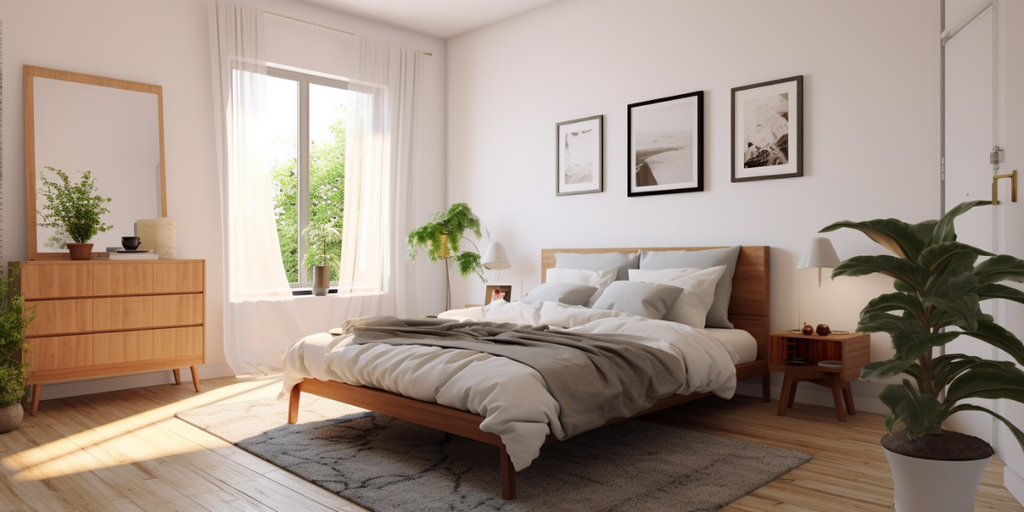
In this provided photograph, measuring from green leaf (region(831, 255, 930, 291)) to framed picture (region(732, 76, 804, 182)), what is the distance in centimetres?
233

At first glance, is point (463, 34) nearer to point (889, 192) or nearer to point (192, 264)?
point (192, 264)

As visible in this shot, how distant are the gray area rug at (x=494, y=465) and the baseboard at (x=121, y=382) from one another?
126cm

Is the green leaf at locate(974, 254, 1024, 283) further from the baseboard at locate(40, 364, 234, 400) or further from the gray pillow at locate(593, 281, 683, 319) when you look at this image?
the baseboard at locate(40, 364, 234, 400)

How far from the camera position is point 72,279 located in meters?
4.23

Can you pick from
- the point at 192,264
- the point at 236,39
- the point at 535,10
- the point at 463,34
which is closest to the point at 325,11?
the point at 236,39

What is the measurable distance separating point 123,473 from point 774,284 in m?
3.85

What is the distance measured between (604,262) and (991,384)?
3.15 m

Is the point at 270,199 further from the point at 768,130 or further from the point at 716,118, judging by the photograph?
the point at 768,130

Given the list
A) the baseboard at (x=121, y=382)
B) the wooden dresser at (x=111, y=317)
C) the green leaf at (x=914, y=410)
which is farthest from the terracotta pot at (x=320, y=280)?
the green leaf at (x=914, y=410)

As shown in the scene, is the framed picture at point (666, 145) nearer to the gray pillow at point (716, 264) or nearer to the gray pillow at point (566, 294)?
the gray pillow at point (716, 264)

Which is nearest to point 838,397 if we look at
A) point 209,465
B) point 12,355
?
point 209,465

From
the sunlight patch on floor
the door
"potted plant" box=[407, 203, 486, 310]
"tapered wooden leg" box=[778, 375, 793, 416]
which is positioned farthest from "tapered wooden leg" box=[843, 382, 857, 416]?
the sunlight patch on floor

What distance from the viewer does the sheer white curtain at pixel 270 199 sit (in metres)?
5.31

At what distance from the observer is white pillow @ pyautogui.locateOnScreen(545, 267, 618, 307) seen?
4.78 m
